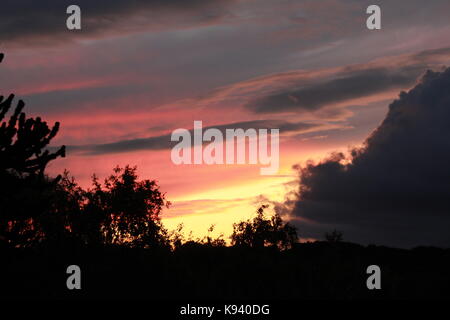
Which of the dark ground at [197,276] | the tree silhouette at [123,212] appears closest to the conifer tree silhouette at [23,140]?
the dark ground at [197,276]

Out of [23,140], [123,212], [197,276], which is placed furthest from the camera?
[123,212]

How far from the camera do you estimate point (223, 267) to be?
105 ft

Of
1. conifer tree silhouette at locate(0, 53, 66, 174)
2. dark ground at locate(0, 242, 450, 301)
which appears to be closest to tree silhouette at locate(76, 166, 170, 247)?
dark ground at locate(0, 242, 450, 301)

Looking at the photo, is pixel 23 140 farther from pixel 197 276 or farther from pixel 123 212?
pixel 123 212

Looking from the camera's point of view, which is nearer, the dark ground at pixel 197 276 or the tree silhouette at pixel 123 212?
the dark ground at pixel 197 276

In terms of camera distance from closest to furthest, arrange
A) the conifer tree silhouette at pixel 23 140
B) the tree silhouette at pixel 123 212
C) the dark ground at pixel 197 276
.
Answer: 1. the conifer tree silhouette at pixel 23 140
2. the dark ground at pixel 197 276
3. the tree silhouette at pixel 123 212

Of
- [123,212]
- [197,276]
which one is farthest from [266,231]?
[197,276]

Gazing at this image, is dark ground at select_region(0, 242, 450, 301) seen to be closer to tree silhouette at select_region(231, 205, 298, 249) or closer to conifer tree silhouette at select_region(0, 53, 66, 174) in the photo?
conifer tree silhouette at select_region(0, 53, 66, 174)

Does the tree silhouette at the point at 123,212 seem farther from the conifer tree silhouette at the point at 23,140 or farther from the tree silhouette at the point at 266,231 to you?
the conifer tree silhouette at the point at 23,140

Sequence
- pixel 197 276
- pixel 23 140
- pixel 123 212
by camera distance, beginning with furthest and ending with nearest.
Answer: pixel 123 212 → pixel 197 276 → pixel 23 140
